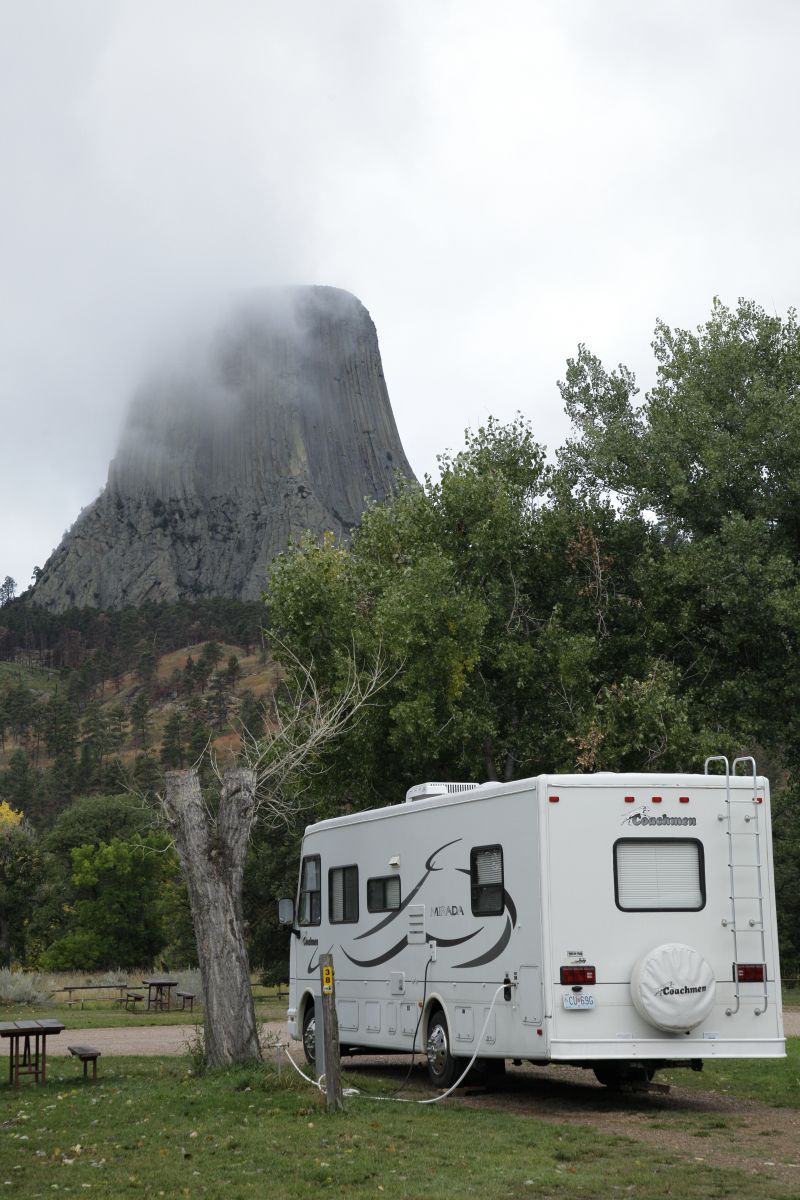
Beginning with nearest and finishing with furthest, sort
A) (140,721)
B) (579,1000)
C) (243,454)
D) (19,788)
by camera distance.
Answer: (579,1000), (19,788), (140,721), (243,454)

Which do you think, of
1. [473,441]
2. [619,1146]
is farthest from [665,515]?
[619,1146]

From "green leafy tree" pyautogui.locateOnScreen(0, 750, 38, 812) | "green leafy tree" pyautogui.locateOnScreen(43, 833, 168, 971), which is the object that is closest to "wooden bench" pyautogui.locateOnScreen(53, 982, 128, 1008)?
"green leafy tree" pyautogui.locateOnScreen(43, 833, 168, 971)

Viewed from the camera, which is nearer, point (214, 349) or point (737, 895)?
point (737, 895)

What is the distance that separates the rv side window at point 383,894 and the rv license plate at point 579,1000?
3.25 metres

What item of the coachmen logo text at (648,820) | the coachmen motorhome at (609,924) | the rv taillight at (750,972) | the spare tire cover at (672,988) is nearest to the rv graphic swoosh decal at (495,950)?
the coachmen motorhome at (609,924)

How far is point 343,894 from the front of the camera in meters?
15.4

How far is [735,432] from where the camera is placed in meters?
23.5

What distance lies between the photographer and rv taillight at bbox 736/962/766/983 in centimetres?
1156

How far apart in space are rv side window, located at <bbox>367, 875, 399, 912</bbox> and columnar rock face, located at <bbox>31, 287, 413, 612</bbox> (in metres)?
155

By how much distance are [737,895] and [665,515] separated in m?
13.1

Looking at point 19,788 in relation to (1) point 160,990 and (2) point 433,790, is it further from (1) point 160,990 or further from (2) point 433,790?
(2) point 433,790

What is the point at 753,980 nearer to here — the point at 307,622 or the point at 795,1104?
the point at 795,1104

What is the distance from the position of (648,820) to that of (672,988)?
143cm

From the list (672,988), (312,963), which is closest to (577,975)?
(672,988)
